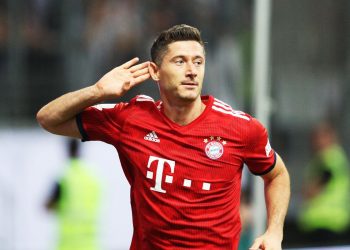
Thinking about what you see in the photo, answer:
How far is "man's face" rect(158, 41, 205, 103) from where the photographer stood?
5762 millimetres

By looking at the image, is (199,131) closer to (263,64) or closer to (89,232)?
(263,64)

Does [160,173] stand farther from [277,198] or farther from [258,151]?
[277,198]

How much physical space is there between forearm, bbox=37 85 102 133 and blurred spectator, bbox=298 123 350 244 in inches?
276

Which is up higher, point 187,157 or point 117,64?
point 117,64

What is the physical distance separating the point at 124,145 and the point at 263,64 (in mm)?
4146

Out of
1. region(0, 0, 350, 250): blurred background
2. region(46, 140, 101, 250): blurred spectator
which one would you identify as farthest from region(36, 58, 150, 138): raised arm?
region(0, 0, 350, 250): blurred background

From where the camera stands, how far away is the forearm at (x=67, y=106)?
19.0 ft

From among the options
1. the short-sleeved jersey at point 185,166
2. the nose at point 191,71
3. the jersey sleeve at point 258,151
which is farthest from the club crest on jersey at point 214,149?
the nose at point 191,71

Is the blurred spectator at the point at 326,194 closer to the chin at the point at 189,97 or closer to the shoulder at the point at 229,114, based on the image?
the shoulder at the point at 229,114

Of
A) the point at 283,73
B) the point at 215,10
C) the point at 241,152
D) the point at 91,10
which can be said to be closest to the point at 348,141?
the point at 283,73

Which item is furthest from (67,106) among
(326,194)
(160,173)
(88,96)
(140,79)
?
(326,194)

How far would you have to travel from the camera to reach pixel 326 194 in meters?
12.6

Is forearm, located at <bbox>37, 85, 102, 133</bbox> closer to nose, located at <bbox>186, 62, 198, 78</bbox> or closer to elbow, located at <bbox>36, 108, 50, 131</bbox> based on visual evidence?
elbow, located at <bbox>36, 108, 50, 131</bbox>

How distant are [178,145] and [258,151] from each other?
0.44 m
